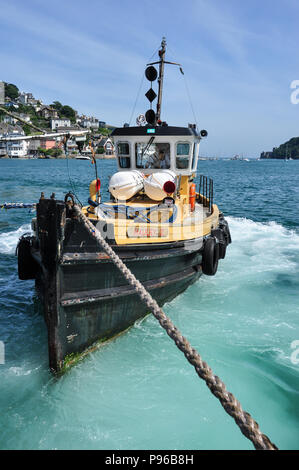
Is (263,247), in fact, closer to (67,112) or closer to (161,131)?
(161,131)

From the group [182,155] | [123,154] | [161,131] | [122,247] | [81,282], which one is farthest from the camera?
[123,154]

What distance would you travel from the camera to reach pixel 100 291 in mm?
5609

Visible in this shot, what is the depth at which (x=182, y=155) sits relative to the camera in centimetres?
869

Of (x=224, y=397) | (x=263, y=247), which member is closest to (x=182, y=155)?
(x=263, y=247)

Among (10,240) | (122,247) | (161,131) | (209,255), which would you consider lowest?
(10,240)

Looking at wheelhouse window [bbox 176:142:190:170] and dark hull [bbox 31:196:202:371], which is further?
wheelhouse window [bbox 176:142:190:170]

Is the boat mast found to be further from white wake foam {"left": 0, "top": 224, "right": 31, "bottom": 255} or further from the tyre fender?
white wake foam {"left": 0, "top": 224, "right": 31, "bottom": 255}

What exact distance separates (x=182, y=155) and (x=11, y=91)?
20570 centimetres

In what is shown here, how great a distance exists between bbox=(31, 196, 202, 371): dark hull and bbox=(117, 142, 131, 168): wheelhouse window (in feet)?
11.3

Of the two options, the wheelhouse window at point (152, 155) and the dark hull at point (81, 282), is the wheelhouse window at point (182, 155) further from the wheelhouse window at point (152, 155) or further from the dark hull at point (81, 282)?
the dark hull at point (81, 282)

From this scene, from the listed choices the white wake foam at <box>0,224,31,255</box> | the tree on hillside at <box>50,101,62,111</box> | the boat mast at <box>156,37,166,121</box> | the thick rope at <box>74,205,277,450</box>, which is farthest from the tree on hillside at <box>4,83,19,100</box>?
the thick rope at <box>74,205,277,450</box>

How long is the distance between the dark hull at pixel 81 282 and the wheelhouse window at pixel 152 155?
120 inches

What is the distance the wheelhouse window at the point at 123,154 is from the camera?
8.88m

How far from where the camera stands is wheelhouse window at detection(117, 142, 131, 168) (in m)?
8.88
